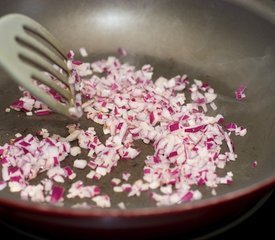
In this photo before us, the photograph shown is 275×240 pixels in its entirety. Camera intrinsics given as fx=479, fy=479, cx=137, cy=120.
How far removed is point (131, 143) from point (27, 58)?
0.31 m

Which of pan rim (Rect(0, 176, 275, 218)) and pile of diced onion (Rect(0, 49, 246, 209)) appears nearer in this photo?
pan rim (Rect(0, 176, 275, 218))

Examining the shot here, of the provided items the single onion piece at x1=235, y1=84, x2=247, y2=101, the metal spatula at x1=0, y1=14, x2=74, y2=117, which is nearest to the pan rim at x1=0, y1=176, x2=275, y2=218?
the metal spatula at x1=0, y1=14, x2=74, y2=117

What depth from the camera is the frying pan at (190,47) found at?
1.10m

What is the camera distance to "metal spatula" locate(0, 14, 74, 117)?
918 millimetres

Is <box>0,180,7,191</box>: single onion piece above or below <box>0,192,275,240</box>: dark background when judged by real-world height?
above

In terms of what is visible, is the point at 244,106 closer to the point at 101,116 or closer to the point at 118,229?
the point at 101,116

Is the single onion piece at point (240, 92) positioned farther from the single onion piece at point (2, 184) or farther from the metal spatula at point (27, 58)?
the single onion piece at point (2, 184)

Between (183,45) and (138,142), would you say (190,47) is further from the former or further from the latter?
(138,142)

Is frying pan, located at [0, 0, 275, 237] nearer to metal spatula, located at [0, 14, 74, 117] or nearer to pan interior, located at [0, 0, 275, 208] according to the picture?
pan interior, located at [0, 0, 275, 208]

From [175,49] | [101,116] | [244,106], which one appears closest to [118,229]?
[101,116]

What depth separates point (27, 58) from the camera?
969mm

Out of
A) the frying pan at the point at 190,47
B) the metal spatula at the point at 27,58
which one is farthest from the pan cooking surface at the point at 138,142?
the metal spatula at the point at 27,58

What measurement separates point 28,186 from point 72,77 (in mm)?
323

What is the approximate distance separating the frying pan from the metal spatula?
0.15m
